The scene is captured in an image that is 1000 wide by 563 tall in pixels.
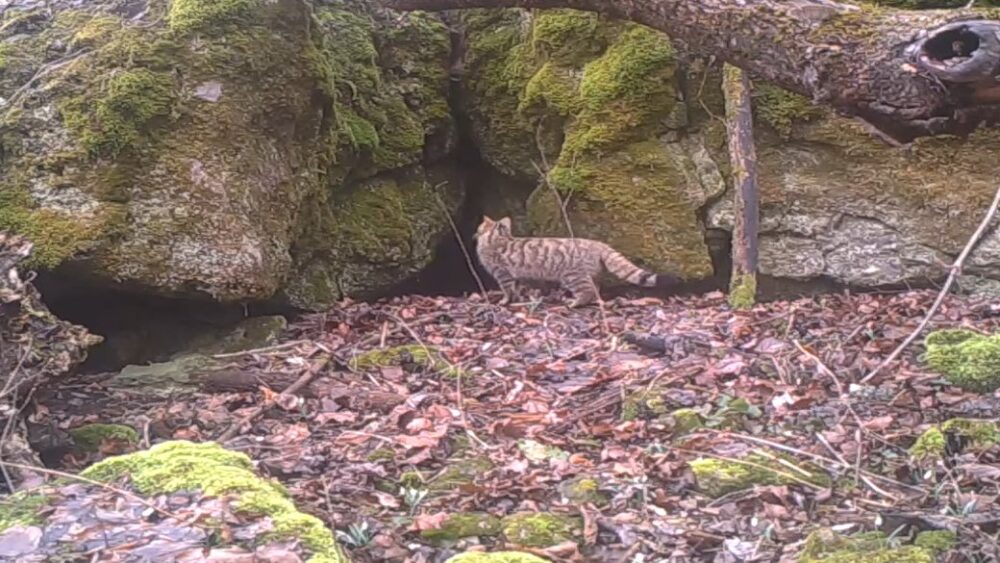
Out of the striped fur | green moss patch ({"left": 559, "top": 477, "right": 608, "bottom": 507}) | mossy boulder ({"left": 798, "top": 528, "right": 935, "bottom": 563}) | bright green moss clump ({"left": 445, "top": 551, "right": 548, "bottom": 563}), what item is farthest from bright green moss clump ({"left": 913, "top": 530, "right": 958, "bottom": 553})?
the striped fur

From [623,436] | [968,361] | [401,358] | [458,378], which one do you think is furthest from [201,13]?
[968,361]

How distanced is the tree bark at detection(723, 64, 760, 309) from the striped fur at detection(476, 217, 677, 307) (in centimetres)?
93

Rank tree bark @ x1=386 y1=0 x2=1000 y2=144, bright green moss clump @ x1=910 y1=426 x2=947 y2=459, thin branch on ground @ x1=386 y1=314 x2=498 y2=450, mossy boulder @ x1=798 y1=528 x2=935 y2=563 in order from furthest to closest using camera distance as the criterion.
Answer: thin branch on ground @ x1=386 y1=314 x2=498 y2=450 < bright green moss clump @ x1=910 y1=426 x2=947 y2=459 < mossy boulder @ x1=798 y1=528 x2=935 y2=563 < tree bark @ x1=386 y1=0 x2=1000 y2=144

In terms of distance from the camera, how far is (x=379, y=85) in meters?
9.64

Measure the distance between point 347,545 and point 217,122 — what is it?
408 centimetres

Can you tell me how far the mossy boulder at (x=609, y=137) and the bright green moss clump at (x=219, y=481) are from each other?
219 inches

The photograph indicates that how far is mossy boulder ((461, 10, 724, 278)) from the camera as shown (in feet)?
30.0

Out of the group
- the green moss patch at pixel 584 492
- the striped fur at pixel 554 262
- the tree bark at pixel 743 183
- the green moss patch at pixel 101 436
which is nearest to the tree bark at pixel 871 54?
the green moss patch at pixel 584 492

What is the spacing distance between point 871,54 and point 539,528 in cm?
228

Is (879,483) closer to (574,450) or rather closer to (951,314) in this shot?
(574,450)

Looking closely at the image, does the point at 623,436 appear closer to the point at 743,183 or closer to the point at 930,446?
the point at 930,446

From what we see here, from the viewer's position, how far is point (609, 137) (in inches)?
364

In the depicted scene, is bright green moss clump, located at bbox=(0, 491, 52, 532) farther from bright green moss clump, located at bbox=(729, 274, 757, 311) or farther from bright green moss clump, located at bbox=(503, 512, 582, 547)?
bright green moss clump, located at bbox=(729, 274, 757, 311)

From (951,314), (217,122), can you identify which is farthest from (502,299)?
(951,314)
